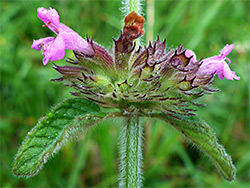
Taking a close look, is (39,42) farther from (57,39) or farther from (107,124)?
(107,124)

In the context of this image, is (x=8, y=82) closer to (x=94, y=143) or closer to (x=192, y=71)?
(x=94, y=143)

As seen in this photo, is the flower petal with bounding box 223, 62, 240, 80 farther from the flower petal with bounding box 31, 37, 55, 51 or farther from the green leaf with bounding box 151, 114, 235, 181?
the flower petal with bounding box 31, 37, 55, 51

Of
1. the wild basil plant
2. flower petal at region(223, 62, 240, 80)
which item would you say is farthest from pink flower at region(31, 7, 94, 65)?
flower petal at region(223, 62, 240, 80)

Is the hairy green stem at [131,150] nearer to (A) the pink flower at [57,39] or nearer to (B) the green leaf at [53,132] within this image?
(B) the green leaf at [53,132]

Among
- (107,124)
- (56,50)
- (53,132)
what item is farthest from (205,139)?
(107,124)

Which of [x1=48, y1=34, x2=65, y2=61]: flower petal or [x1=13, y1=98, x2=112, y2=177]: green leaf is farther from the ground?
[x1=48, y1=34, x2=65, y2=61]: flower petal

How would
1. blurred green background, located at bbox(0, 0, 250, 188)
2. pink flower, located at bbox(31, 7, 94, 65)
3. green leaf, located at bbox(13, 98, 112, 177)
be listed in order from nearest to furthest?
green leaf, located at bbox(13, 98, 112, 177), pink flower, located at bbox(31, 7, 94, 65), blurred green background, located at bbox(0, 0, 250, 188)

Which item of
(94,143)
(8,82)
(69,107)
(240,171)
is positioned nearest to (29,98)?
(8,82)

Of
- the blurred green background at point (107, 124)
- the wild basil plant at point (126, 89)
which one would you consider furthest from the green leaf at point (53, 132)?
the blurred green background at point (107, 124)
